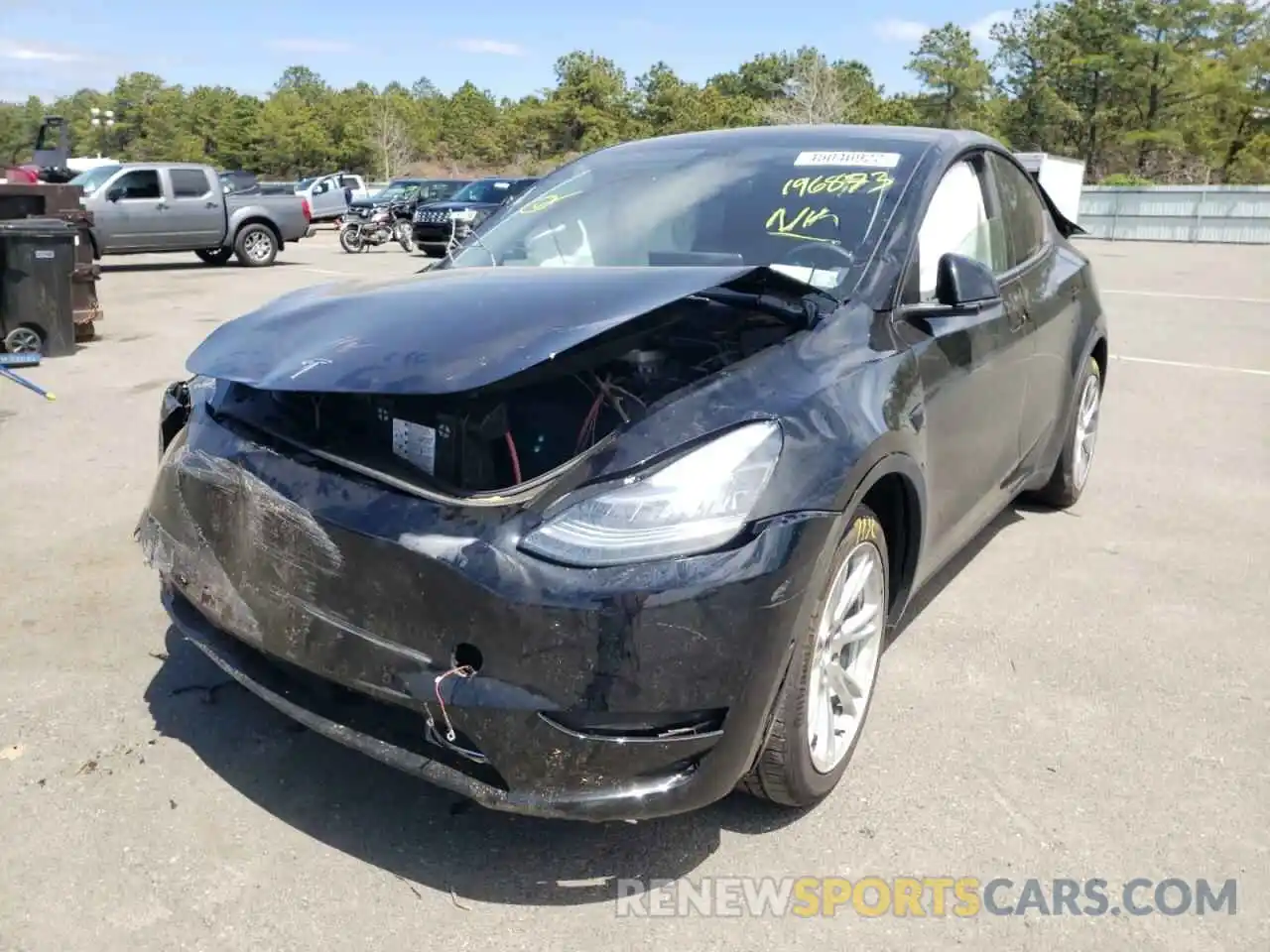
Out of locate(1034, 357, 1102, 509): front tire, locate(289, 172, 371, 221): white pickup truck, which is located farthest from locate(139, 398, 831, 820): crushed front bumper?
locate(289, 172, 371, 221): white pickup truck

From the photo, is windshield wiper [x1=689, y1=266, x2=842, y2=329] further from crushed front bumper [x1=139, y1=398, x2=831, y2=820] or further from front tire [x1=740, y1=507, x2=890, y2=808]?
crushed front bumper [x1=139, y1=398, x2=831, y2=820]

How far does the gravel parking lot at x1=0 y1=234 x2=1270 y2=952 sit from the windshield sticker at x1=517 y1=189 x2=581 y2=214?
6.50ft

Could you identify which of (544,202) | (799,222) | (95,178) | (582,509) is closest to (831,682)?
(582,509)

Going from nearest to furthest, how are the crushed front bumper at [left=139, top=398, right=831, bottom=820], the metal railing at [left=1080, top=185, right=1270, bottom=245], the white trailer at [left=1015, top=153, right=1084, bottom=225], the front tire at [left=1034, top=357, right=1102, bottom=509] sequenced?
1. the crushed front bumper at [left=139, top=398, right=831, bottom=820]
2. the front tire at [left=1034, top=357, right=1102, bottom=509]
3. the white trailer at [left=1015, top=153, right=1084, bottom=225]
4. the metal railing at [left=1080, top=185, right=1270, bottom=245]

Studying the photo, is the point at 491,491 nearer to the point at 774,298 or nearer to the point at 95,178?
the point at 774,298

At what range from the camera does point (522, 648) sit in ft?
7.11

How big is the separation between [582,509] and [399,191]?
29.6 m

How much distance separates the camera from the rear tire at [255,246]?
19.1 m

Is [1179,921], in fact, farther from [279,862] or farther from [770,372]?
[279,862]

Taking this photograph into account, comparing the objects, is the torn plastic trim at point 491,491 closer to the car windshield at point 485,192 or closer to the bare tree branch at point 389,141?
the car windshield at point 485,192

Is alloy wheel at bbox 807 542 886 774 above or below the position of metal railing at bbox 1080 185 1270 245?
below

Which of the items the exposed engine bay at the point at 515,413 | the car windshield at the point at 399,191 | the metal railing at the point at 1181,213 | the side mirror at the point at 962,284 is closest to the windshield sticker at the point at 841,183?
the side mirror at the point at 962,284

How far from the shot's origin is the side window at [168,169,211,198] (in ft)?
60.4

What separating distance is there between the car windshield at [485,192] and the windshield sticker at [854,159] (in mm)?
20337
